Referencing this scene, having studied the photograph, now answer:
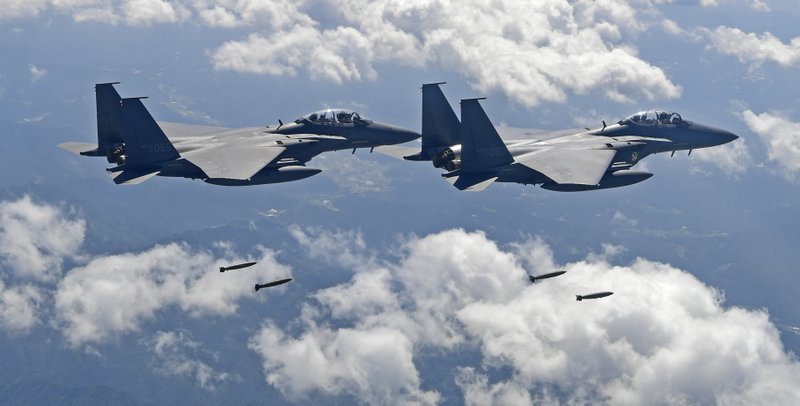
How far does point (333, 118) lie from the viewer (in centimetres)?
6894

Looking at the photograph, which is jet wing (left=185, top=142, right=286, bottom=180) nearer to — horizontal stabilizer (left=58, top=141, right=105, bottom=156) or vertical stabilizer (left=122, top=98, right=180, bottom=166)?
vertical stabilizer (left=122, top=98, right=180, bottom=166)

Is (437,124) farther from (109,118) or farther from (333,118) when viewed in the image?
(109,118)

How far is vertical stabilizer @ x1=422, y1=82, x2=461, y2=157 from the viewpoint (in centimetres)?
6128

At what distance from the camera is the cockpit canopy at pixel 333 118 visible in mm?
68625

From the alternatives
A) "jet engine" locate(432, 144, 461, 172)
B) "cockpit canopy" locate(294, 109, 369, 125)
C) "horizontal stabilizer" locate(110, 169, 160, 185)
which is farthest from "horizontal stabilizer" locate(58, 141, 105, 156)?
"jet engine" locate(432, 144, 461, 172)

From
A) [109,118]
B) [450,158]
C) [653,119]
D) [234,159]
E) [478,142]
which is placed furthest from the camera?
[653,119]

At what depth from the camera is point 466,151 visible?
188 ft

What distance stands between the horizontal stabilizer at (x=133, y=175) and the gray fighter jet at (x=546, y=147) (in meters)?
20.2

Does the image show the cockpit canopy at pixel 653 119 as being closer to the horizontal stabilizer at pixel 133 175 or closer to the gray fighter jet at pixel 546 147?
the gray fighter jet at pixel 546 147

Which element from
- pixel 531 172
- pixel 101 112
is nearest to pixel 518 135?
pixel 531 172

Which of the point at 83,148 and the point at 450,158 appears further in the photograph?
the point at 83,148

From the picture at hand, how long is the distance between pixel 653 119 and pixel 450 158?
21.4 meters

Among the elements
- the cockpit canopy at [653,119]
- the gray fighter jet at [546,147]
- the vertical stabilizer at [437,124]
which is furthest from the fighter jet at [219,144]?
the cockpit canopy at [653,119]

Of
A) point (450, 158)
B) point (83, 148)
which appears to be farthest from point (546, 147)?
point (83, 148)
